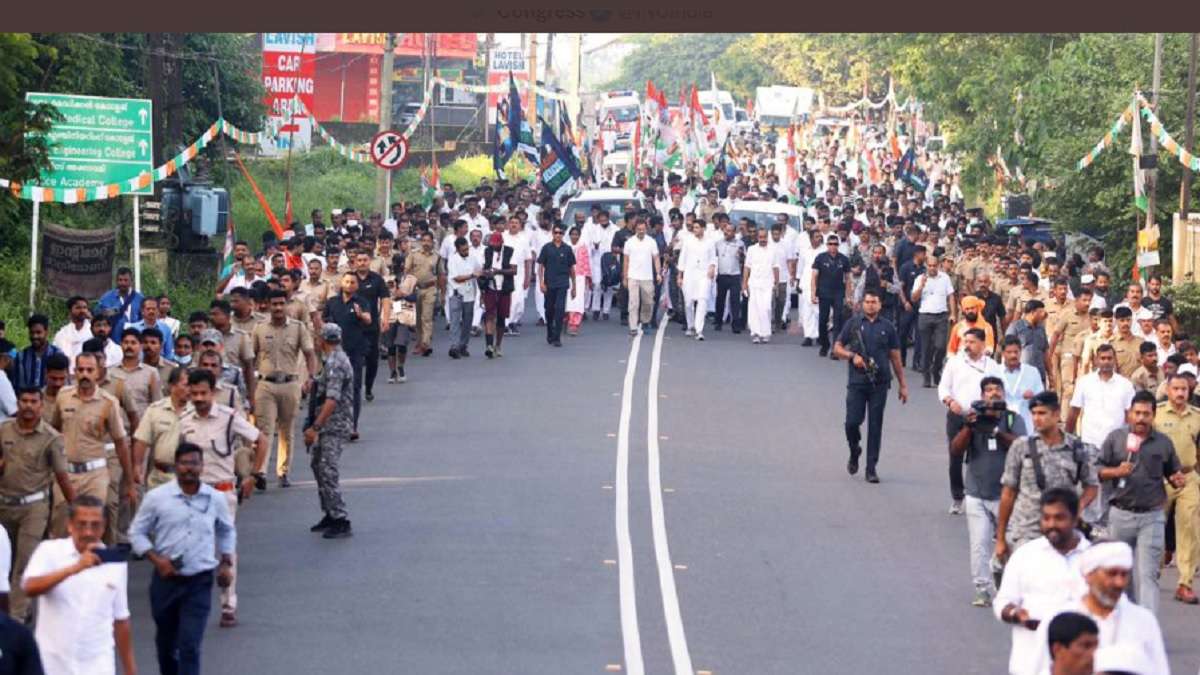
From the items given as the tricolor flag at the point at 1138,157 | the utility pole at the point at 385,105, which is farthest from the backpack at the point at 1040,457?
the utility pole at the point at 385,105

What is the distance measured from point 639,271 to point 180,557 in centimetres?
1844

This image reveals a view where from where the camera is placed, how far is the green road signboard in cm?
2269

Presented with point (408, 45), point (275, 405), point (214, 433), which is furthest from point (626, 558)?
point (408, 45)

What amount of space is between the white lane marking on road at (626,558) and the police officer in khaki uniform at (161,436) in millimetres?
2944

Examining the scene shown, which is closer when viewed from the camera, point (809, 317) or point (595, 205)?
point (809, 317)

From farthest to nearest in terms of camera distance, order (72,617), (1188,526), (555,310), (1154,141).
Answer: (1154,141) → (555,310) → (1188,526) → (72,617)

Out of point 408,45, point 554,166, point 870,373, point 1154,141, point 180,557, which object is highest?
point 408,45

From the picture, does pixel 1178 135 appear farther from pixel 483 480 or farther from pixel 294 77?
pixel 483 480

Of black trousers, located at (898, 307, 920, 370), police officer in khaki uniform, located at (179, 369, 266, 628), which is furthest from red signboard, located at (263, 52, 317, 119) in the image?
police officer in khaki uniform, located at (179, 369, 266, 628)

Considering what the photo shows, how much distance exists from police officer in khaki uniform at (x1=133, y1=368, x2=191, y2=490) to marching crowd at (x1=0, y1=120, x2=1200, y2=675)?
17mm

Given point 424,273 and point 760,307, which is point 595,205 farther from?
point 424,273

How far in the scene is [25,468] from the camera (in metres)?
13.0

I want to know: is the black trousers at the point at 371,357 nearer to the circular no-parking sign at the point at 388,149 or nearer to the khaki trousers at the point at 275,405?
the khaki trousers at the point at 275,405

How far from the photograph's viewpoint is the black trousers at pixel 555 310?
28.1 metres
